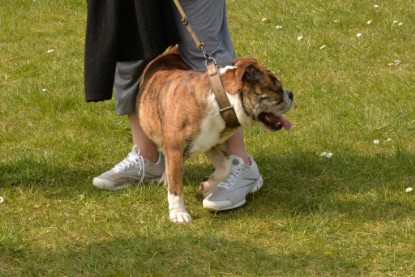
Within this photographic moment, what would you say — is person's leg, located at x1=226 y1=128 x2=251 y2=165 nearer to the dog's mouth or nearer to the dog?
the dog

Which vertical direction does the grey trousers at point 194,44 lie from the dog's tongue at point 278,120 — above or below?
Answer: above

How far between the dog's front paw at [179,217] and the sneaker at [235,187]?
17 centimetres

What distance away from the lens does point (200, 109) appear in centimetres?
477

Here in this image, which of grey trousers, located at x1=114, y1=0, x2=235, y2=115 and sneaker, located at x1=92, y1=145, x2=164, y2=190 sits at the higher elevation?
grey trousers, located at x1=114, y1=0, x2=235, y2=115

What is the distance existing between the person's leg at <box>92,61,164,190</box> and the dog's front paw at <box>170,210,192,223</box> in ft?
2.21

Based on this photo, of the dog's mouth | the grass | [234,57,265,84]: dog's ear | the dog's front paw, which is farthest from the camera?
the dog's front paw

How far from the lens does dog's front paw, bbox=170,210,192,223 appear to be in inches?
194

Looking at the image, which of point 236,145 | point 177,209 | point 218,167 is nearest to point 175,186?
point 177,209

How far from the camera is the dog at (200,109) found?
4.74 m

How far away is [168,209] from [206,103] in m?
0.76

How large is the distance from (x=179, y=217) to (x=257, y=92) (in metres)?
0.86

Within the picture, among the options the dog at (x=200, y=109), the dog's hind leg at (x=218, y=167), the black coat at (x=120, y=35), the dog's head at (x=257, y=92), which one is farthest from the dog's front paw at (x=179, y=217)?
the black coat at (x=120, y=35)

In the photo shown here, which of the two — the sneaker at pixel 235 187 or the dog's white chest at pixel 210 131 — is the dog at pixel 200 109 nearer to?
the dog's white chest at pixel 210 131

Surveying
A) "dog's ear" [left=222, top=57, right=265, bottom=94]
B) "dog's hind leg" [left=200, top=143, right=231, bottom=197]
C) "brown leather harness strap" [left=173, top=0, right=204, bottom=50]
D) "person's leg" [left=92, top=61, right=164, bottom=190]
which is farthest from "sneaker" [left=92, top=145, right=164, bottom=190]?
"dog's ear" [left=222, top=57, right=265, bottom=94]
